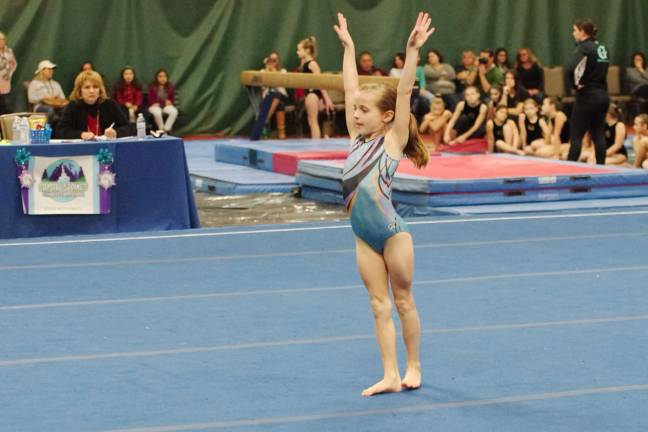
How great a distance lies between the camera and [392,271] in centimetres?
407

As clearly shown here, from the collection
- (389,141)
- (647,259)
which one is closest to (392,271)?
(389,141)

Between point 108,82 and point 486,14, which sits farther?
point 486,14

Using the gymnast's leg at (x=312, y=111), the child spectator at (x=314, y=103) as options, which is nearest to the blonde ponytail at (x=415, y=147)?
the child spectator at (x=314, y=103)

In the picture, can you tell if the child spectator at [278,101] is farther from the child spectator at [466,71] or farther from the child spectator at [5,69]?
the child spectator at [5,69]

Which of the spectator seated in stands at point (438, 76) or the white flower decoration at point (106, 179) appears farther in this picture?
the spectator seated in stands at point (438, 76)

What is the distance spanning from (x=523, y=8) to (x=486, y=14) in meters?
0.57

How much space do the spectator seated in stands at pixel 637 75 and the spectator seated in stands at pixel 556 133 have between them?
5102 millimetres

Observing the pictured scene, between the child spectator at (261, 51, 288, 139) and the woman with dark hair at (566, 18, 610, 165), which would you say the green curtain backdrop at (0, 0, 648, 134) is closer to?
the child spectator at (261, 51, 288, 139)

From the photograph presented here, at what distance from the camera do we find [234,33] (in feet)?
53.7

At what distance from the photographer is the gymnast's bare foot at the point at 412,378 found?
13.5 feet

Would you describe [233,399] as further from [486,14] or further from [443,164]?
[486,14]

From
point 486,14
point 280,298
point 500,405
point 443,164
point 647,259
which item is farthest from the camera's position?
point 486,14

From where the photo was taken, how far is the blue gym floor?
3855mm

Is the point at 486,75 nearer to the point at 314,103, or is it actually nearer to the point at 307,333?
the point at 314,103
